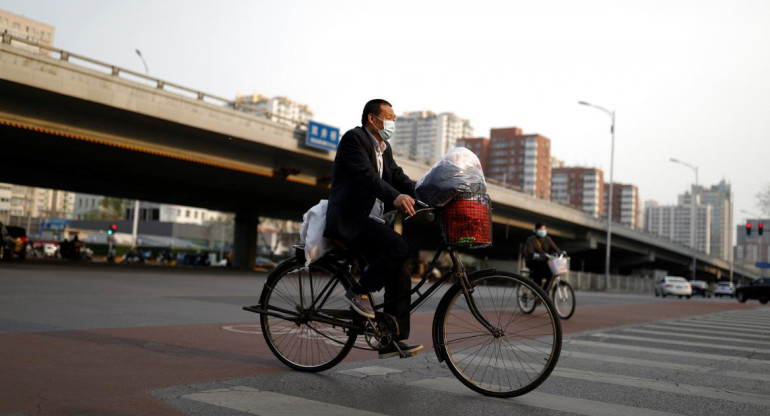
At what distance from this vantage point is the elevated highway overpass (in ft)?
67.5

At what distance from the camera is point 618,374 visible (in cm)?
502

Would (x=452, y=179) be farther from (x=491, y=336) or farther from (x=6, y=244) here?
(x=6, y=244)

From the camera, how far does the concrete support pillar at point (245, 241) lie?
45.8 m

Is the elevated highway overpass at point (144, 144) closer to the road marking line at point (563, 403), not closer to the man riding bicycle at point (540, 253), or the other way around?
the man riding bicycle at point (540, 253)

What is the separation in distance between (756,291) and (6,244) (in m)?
35.0

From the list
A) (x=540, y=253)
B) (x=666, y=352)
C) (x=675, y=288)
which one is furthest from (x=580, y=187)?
(x=666, y=352)

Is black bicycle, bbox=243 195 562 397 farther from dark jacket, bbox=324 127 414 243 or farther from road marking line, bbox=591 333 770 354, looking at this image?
road marking line, bbox=591 333 770 354

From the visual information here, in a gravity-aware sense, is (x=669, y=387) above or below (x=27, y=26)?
below

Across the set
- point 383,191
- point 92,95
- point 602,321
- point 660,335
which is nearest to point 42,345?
point 383,191

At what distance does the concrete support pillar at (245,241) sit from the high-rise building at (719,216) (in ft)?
421

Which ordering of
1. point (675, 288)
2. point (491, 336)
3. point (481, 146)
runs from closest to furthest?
point (491, 336) < point (675, 288) < point (481, 146)

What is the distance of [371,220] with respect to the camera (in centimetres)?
429

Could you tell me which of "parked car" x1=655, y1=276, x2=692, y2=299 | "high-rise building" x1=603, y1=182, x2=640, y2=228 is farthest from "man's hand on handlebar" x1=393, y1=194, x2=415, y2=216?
"high-rise building" x1=603, y1=182, x2=640, y2=228

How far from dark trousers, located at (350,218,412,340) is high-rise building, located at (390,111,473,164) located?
146 metres
